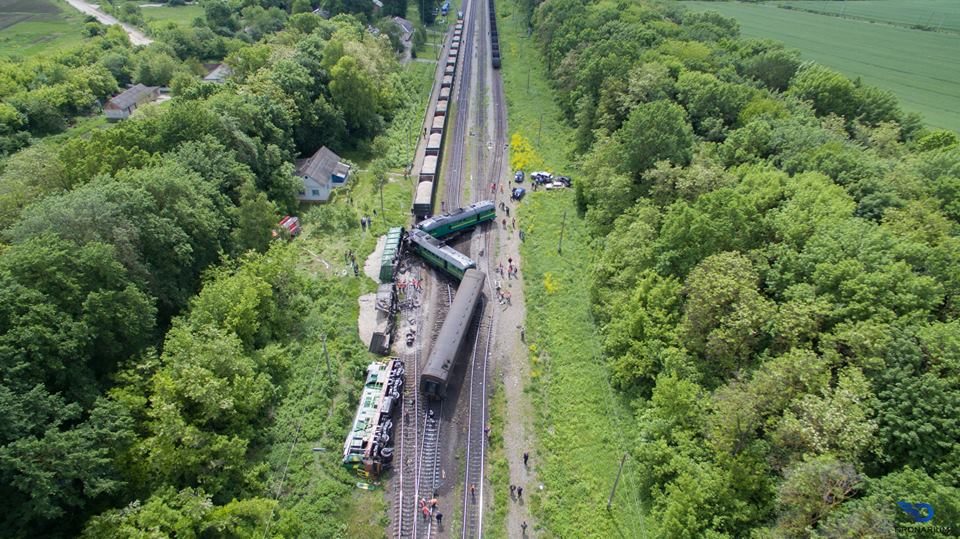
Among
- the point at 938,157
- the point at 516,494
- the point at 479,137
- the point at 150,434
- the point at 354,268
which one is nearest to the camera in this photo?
the point at 150,434

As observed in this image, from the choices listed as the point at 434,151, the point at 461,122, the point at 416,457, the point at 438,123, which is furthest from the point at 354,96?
the point at 416,457

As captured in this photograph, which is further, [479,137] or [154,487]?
[479,137]

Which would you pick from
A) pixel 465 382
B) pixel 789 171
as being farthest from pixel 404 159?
pixel 789 171

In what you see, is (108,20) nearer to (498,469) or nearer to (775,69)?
(498,469)

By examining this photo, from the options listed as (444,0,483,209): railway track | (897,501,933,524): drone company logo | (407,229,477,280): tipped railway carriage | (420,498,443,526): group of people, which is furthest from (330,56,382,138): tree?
(897,501,933,524): drone company logo

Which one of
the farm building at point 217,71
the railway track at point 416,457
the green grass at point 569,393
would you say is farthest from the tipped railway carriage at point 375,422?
the farm building at point 217,71

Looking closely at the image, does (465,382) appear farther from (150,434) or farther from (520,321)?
(150,434)

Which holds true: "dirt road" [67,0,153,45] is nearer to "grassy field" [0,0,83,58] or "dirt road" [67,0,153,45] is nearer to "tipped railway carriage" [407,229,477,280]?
"grassy field" [0,0,83,58]
